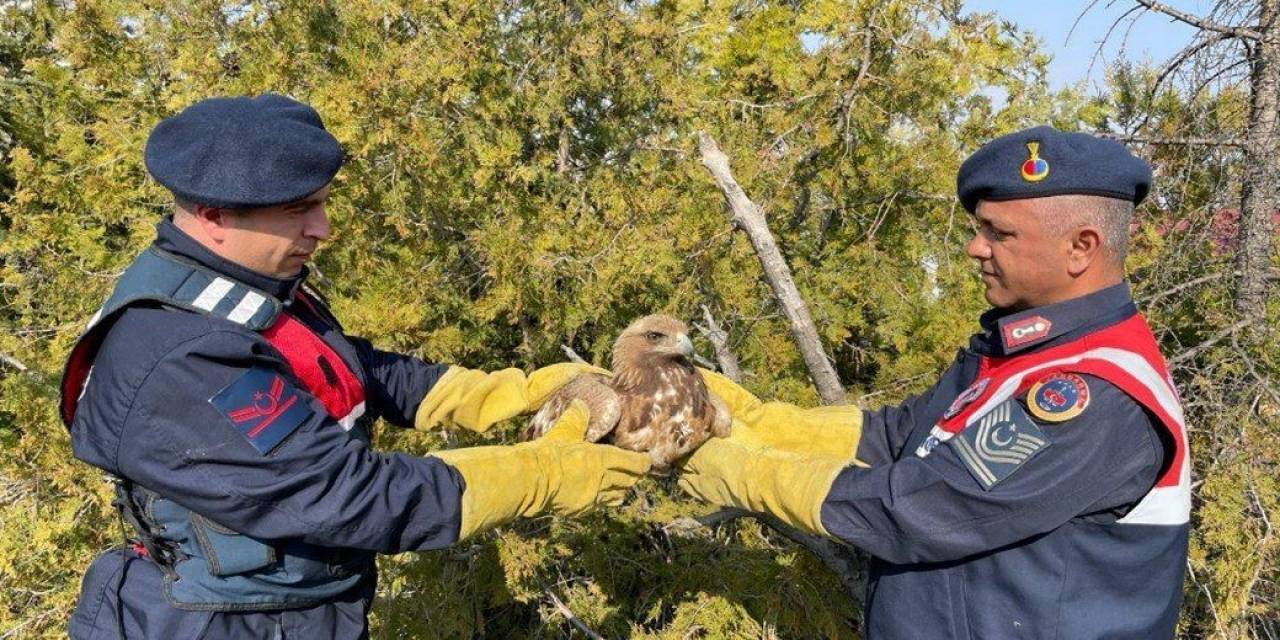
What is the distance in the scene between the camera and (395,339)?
4711mm

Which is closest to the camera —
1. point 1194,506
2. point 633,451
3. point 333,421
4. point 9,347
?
point 333,421

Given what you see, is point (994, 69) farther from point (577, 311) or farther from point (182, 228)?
point (182, 228)

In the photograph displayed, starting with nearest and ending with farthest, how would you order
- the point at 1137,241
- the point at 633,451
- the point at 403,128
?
1. the point at 633,451
2. the point at 403,128
3. the point at 1137,241

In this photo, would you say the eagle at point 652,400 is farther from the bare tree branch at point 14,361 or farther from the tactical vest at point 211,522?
the bare tree branch at point 14,361

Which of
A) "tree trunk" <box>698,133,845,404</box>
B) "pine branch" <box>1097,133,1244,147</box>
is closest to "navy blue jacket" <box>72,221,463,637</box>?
"tree trunk" <box>698,133,845,404</box>

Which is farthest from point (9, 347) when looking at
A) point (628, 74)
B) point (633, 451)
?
point (633, 451)

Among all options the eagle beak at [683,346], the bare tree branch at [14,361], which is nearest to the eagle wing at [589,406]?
the eagle beak at [683,346]

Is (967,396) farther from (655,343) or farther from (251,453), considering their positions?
(251,453)

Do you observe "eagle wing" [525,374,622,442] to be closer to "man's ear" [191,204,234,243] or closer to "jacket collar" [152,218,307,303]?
"jacket collar" [152,218,307,303]

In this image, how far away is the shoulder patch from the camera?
6.84ft

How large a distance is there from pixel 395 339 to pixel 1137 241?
484 cm

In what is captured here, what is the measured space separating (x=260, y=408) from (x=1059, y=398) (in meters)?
2.01

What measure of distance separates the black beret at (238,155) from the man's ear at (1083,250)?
211 cm

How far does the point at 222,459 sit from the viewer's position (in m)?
2.08
